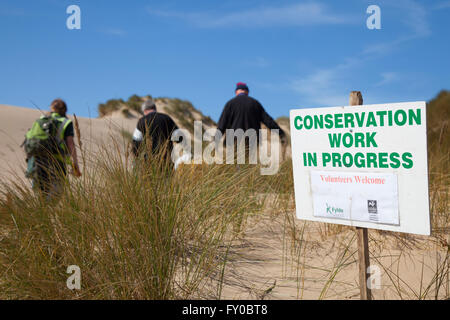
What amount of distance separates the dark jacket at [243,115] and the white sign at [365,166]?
326cm

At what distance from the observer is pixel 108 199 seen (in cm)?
281

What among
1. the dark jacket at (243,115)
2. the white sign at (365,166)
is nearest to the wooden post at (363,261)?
the white sign at (365,166)

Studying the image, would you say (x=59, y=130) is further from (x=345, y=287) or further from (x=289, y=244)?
(x=345, y=287)

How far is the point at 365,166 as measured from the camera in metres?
2.32

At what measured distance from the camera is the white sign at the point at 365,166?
2.16 m

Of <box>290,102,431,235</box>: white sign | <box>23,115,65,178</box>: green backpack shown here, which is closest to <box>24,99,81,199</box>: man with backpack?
<box>23,115,65,178</box>: green backpack

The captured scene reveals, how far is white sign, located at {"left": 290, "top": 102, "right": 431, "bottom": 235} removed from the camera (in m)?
2.16

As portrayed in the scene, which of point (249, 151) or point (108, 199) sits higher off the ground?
point (249, 151)

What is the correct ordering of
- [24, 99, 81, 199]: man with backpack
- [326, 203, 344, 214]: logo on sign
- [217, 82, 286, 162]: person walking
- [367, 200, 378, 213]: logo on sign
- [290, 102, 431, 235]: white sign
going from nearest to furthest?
[290, 102, 431, 235]: white sign < [367, 200, 378, 213]: logo on sign < [326, 203, 344, 214]: logo on sign < [24, 99, 81, 199]: man with backpack < [217, 82, 286, 162]: person walking

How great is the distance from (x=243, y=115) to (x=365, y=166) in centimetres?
377

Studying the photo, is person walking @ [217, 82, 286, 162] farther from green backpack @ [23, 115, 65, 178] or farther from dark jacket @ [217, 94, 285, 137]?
green backpack @ [23, 115, 65, 178]

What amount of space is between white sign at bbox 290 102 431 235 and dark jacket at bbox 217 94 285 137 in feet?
10.7
